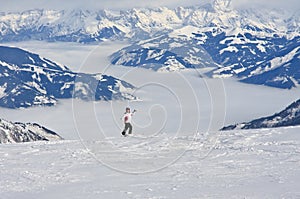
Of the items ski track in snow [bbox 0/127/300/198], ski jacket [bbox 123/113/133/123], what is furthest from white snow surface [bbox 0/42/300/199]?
ski jacket [bbox 123/113/133/123]

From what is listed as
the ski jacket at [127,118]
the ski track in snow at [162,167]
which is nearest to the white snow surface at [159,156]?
the ski track in snow at [162,167]

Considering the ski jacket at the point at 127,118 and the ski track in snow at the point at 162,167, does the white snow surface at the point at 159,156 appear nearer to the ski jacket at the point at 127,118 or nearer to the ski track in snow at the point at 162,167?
the ski track in snow at the point at 162,167

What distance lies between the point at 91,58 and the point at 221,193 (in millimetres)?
4977

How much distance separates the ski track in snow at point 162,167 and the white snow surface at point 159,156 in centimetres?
3

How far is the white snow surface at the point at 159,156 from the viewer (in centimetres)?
1367

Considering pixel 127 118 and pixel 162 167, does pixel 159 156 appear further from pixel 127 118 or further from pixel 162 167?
pixel 127 118

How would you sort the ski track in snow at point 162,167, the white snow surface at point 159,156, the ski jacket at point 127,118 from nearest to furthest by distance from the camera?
the white snow surface at point 159,156 → the ski track in snow at point 162,167 → the ski jacket at point 127,118

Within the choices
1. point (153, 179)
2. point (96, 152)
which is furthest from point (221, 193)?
point (96, 152)

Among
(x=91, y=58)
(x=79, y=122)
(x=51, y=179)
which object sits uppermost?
(x=91, y=58)

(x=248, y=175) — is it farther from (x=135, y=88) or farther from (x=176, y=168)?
(x=135, y=88)

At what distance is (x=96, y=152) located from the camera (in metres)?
23.6

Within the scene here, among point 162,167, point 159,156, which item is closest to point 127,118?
point 159,156

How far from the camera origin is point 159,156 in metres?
22.0

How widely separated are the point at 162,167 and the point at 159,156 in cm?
252
